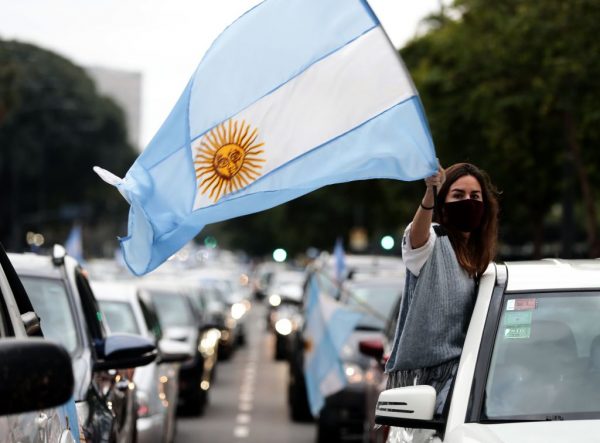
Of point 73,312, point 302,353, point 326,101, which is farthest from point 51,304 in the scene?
point 302,353

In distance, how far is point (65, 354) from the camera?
2.99 metres

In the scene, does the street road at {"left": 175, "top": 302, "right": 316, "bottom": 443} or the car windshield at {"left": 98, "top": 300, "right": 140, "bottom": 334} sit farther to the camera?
the street road at {"left": 175, "top": 302, "right": 316, "bottom": 443}

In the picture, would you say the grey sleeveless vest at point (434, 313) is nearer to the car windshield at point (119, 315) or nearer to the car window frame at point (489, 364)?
the car window frame at point (489, 364)

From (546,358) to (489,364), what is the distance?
0.24 metres

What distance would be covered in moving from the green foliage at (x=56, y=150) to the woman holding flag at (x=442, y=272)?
51.3 metres

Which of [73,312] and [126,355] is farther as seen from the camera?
[73,312]

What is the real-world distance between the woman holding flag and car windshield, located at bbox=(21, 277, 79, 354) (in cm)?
252

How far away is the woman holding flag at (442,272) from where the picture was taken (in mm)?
5613

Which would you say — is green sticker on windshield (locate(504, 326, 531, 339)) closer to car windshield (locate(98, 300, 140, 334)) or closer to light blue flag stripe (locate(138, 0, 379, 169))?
light blue flag stripe (locate(138, 0, 379, 169))

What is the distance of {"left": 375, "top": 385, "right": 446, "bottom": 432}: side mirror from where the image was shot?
5.15 meters

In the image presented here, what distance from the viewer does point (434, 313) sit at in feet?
18.5

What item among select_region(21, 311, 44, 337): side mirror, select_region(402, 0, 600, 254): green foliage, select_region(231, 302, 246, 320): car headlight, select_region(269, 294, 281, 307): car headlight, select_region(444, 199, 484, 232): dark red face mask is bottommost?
select_region(21, 311, 44, 337): side mirror

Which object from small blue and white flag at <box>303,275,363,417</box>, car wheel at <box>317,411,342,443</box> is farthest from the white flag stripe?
car wheel at <box>317,411,342,443</box>

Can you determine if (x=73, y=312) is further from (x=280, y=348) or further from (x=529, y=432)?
(x=280, y=348)
